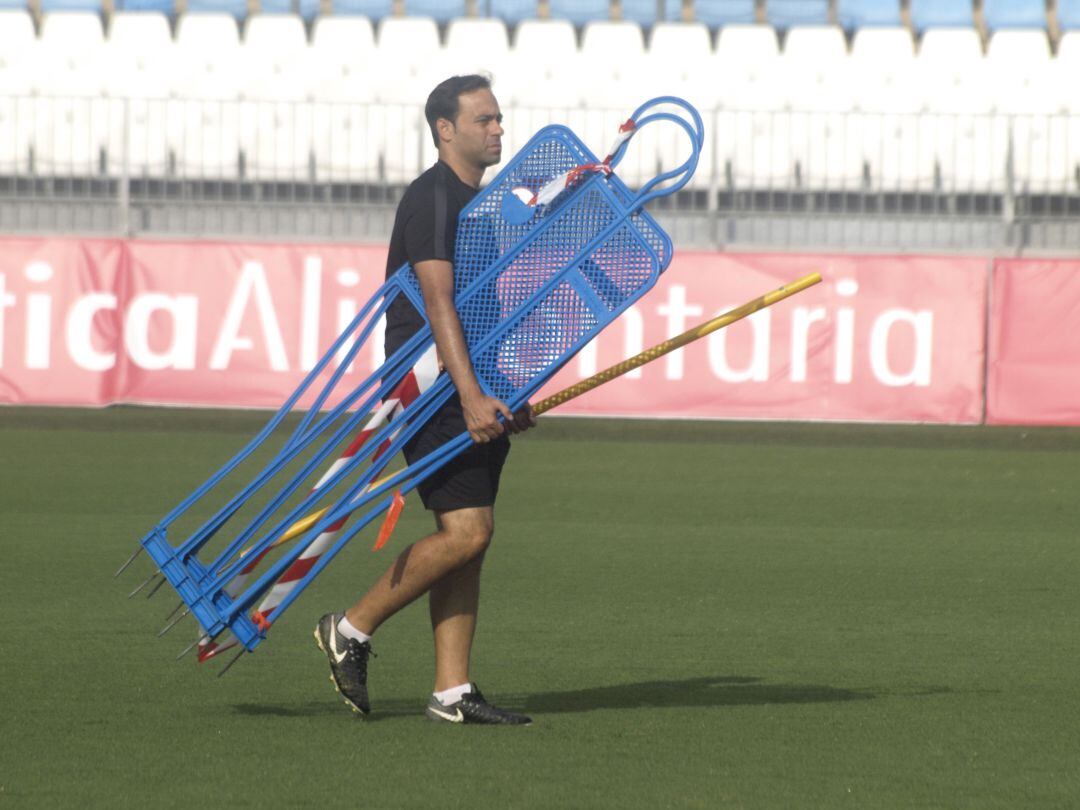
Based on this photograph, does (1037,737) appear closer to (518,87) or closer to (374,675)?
(374,675)

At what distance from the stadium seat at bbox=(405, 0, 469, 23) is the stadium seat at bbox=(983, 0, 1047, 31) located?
19.2ft

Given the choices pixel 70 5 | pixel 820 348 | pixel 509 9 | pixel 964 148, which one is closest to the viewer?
pixel 820 348

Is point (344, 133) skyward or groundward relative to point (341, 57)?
groundward

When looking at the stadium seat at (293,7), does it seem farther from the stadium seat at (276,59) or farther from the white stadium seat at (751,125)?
the white stadium seat at (751,125)

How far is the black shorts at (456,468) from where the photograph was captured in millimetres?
5180

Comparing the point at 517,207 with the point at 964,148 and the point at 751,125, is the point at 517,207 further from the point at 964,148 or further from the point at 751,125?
the point at 964,148

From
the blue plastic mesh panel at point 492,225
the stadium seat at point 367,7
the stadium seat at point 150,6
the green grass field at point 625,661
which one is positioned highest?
the stadium seat at point 367,7

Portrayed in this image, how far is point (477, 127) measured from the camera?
204 inches

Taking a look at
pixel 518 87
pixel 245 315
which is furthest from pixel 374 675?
pixel 518 87

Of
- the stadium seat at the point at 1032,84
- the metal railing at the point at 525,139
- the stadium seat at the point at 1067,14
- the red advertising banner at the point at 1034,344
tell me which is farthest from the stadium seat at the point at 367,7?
the red advertising banner at the point at 1034,344

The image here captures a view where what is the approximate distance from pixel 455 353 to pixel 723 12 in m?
15.9

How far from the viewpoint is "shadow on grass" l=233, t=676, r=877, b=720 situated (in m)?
5.46

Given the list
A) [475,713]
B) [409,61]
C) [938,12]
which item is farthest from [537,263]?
[938,12]

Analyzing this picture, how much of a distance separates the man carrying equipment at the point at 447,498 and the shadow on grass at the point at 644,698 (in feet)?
0.81
